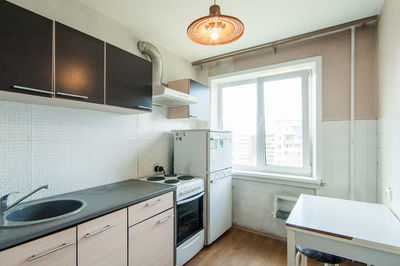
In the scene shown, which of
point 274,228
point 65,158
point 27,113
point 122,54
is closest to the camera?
point 27,113

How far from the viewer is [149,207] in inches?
65.5

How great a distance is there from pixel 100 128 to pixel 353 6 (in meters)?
2.71

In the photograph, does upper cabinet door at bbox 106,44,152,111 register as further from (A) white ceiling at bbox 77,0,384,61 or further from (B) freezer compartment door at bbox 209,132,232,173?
(B) freezer compartment door at bbox 209,132,232,173

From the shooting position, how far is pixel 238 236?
271cm

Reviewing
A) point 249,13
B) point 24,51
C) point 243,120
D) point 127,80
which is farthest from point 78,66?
point 243,120

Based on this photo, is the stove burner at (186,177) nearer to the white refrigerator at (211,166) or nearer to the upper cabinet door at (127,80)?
the white refrigerator at (211,166)

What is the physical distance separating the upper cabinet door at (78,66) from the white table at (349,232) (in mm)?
1710

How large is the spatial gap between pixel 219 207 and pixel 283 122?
1.47 metres

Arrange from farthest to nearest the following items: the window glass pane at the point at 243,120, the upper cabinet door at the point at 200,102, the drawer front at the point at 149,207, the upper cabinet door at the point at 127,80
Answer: the window glass pane at the point at 243,120 → the upper cabinet door at the point at 200,102 → the upper cabinet door at the point at 127,80 → the drawer front at the point at 149,207

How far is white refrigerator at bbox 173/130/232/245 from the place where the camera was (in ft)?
7.92

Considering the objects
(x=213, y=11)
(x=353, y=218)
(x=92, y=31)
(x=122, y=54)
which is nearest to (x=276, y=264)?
(x=353, y=218)

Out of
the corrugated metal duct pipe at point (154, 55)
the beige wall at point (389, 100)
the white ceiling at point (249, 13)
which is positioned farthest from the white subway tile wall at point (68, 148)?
the beige wall at point (389, 100)

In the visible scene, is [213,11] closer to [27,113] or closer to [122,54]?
[122,54]

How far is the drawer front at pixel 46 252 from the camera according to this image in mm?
933
